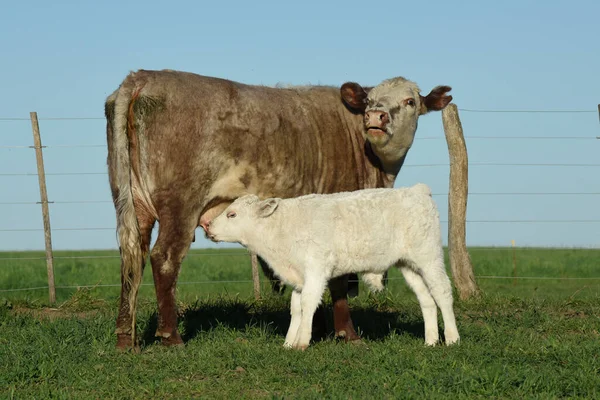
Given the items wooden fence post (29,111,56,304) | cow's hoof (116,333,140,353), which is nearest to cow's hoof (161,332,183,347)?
cow's hoof (116,333,140,353)

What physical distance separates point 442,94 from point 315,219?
295 cm

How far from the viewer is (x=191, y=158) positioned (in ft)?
25.2

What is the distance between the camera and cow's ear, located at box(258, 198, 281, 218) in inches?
301

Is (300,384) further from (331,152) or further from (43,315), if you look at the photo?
(43,315)

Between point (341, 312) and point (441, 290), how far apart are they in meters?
1.17

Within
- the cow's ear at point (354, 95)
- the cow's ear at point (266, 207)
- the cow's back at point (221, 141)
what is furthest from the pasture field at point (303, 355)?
Answer: the cow's ear at point (354, 95)

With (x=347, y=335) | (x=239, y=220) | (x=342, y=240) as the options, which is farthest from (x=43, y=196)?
(x=342, y=240)

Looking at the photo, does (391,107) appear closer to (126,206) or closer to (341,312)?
(341,312)

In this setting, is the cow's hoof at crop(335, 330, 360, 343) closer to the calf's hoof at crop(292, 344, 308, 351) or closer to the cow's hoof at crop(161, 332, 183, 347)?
the calf's hoof at crop(292, 344, 308, 351)

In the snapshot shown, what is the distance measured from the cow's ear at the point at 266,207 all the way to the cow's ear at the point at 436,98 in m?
2.73

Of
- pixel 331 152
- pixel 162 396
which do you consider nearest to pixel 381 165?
pixel 331 152

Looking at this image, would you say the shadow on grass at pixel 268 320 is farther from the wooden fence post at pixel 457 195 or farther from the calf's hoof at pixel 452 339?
the wooden fence post at pixel 457 195

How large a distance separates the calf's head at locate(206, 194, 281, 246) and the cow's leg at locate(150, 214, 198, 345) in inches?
8.9

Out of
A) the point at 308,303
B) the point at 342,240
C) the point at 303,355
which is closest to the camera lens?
the point at 303,355
